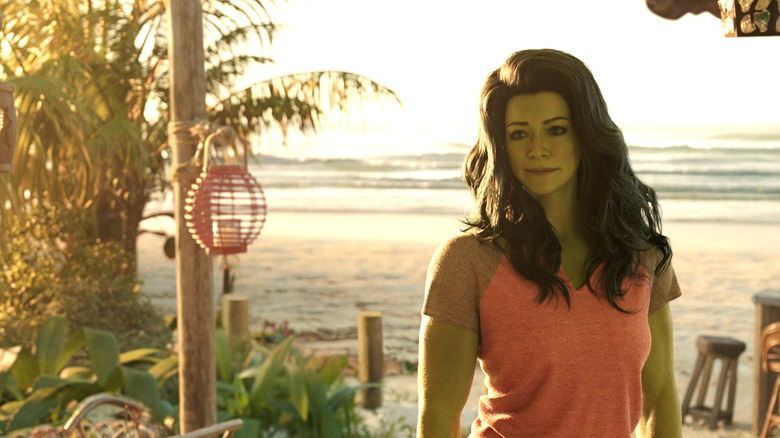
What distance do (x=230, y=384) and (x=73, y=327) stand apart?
2130mm

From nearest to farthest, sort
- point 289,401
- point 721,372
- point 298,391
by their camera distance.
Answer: point 298,391
point 289,401
point 721,372

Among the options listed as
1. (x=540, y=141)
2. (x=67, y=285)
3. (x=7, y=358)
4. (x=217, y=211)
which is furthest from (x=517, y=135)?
(x=67, y=285)

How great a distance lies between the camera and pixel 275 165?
23.8 m

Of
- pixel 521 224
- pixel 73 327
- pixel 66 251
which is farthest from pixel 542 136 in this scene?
pixel 66 251

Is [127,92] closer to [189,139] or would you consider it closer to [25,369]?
[25,369]

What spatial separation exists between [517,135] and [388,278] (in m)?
13.6

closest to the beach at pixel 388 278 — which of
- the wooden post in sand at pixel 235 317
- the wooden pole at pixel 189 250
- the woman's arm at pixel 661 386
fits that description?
the wooden post in sand at pixel 235 317

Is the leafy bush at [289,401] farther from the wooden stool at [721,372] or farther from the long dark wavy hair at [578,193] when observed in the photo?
the long dark wavy hair at [578,193]

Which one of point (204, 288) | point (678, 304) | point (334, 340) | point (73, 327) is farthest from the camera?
point (678, 304)

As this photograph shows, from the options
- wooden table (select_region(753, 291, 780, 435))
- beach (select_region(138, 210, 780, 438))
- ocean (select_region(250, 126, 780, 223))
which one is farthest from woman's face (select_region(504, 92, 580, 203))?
ocean (select_region(250, 126, 780, 223))

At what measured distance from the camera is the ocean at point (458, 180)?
60.6 feet

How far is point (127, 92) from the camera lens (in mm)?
7363

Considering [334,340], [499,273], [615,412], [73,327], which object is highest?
[499,273]

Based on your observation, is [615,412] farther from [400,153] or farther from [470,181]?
[400,153]
